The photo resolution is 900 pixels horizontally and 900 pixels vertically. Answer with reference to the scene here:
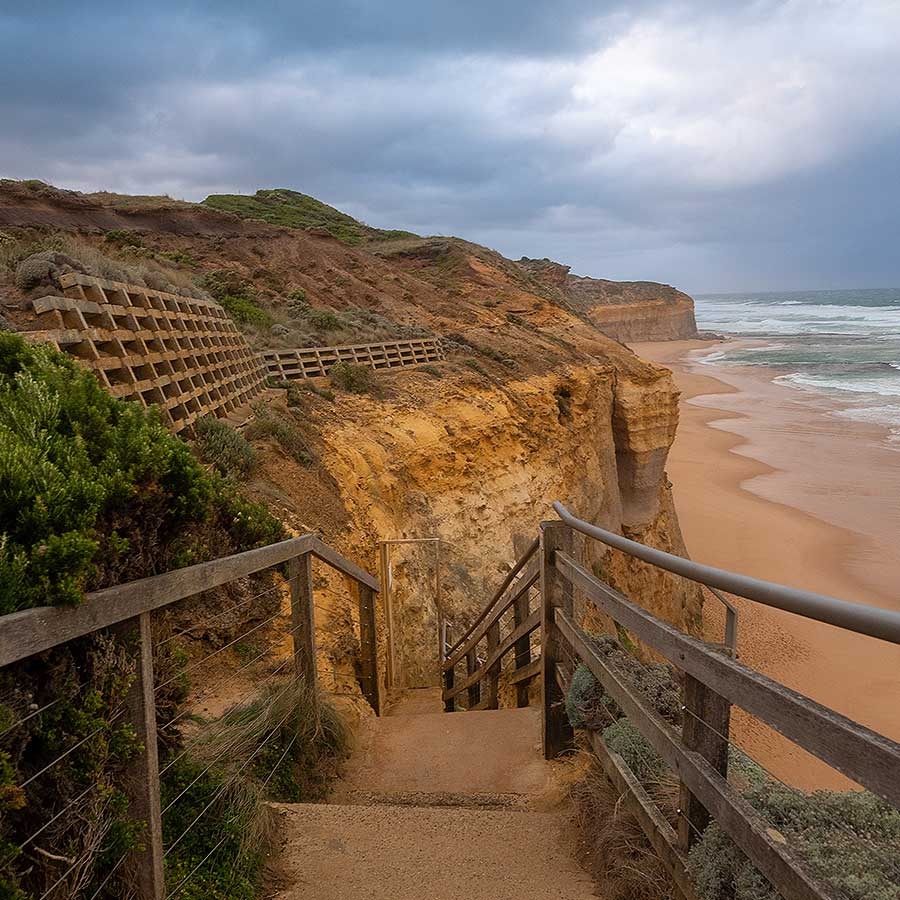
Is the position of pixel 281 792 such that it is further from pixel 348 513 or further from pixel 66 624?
pixel 348 513

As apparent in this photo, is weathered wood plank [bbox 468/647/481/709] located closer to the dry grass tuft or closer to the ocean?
the dry grass tuft

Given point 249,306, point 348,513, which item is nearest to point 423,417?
point 348,513

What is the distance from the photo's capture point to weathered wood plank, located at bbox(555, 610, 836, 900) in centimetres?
162

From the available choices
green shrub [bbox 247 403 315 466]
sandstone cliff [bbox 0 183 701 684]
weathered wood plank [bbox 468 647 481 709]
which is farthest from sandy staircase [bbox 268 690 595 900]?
green shrub [bbox 247 403 315 466]

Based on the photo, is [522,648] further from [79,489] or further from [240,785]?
[79,489]

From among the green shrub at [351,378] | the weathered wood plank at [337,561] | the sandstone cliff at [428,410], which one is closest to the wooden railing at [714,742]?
the weathered wood plank at [337,561]

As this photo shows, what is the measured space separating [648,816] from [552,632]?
5.31 ft

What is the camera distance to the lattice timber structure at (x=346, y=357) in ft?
43.2

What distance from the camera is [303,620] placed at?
4.00 m

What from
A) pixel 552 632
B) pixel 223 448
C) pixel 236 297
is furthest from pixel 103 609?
pixel 236 297

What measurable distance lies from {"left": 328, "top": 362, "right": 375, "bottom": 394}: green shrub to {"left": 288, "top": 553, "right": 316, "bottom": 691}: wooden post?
8753 millimetres

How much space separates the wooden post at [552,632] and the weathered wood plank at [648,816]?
934mm

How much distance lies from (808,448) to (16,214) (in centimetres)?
2886

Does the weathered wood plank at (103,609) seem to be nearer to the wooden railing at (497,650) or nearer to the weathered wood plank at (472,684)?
the wooden railing at (497,650)
